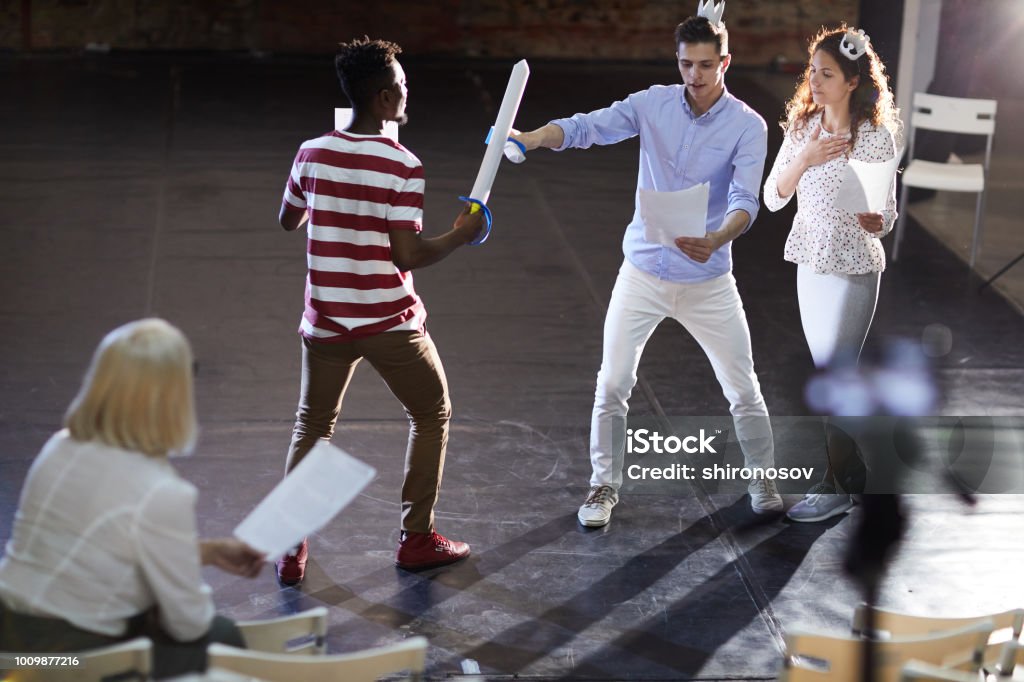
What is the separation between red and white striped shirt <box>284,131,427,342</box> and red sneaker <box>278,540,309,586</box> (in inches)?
28.7

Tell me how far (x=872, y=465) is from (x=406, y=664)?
9.81 ft

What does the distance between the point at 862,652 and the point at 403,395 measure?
1.80m

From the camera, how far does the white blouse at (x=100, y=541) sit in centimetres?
266

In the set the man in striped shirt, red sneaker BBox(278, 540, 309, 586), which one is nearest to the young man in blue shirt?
the man in striped shirt

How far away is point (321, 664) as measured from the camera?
2725 millimetres

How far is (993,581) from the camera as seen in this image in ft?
14.5

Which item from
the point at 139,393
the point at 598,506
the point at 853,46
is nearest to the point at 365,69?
the point at 139,393

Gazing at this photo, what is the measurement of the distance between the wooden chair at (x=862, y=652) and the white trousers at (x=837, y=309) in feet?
5.77

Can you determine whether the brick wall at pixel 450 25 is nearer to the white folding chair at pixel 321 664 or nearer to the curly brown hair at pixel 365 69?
the curly brown hair at pixel 365 69

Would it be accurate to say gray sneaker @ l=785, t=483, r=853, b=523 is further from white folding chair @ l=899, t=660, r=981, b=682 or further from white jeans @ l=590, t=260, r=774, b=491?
white folding chair @ l=899, t=660, r=981, b=682

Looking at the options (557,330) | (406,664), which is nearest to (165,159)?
(557,330)

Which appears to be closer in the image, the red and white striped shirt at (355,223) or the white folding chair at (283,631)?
the white folding chair at (283,631)

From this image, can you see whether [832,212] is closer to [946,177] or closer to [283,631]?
[283,631]

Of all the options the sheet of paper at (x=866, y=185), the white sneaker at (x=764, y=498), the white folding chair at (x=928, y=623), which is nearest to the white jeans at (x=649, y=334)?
the white sneaker at (x=764, y=498)
